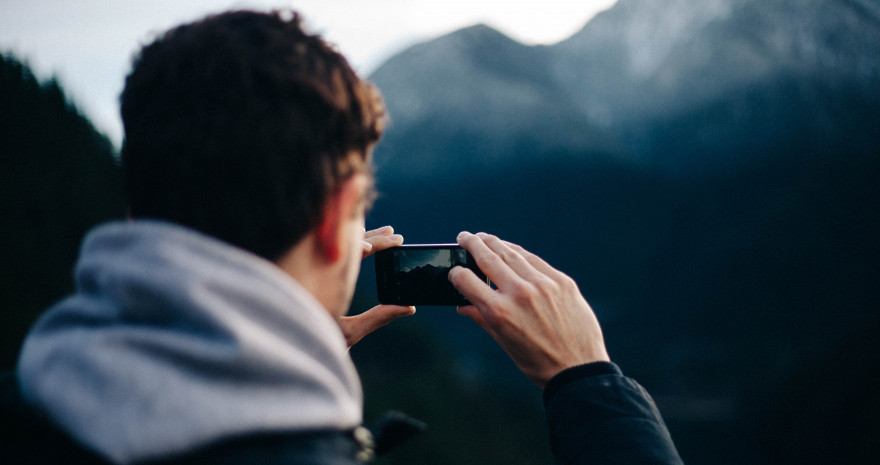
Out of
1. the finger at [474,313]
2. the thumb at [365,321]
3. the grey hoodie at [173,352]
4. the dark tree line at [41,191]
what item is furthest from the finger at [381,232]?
the dark tree line at [41,191]

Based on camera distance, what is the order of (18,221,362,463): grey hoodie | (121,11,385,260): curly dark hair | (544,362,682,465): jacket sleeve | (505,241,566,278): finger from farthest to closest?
(505,241,566,278): finger < (544,362,682,465): jacket sleeve < (121,11,385,260): curly dark hair < (18,221,362,463): grey hoodie

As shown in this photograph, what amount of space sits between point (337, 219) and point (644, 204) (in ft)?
33.1

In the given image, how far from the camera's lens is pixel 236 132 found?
719 millimetres

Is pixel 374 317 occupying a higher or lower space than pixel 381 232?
lower

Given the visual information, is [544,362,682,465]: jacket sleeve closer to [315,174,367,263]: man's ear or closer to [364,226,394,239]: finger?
[315,174,367,263]: man's ear

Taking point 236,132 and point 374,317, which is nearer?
point 236,132

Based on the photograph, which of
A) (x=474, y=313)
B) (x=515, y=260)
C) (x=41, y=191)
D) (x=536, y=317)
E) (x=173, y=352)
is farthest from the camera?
(x=41, y=191)

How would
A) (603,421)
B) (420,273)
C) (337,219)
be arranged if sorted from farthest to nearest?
1. (420,273)
2. (603,421)
3. (337,219)

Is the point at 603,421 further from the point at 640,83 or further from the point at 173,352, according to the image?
the point at 640,83

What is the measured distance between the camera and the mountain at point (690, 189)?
6875 millimetres

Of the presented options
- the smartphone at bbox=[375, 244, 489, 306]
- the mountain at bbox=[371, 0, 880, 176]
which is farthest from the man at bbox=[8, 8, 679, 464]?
the mountain at bbox=[371, 0, 880, 176]

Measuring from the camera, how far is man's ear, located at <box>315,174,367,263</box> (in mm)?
804

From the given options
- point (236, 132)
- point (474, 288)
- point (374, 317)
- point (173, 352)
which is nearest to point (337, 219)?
point (236, 132)

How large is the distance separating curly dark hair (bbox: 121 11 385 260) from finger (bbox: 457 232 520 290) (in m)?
0.52
